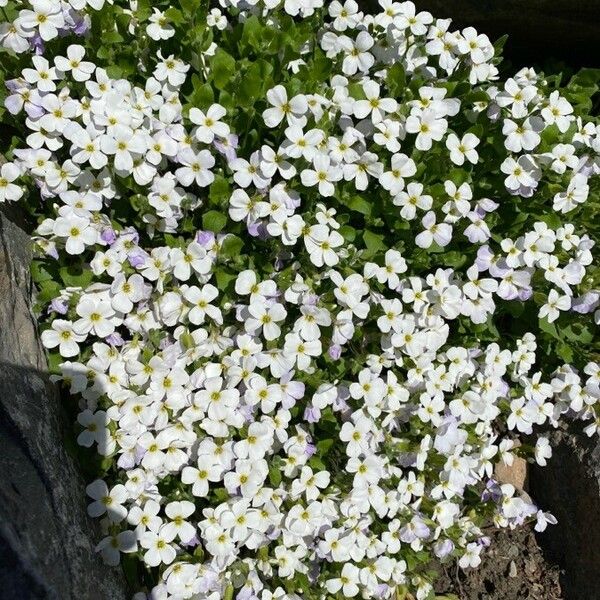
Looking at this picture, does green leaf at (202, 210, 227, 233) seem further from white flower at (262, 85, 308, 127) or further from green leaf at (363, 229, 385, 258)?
green leaf at (363, 229, 385, 258)

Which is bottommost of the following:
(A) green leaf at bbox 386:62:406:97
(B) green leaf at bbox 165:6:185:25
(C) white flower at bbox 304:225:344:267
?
(C) white flower at bbox 304:225:344:267

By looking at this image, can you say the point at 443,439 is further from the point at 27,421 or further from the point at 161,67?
the point at 161,67

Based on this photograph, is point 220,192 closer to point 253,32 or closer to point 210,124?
point 210,124

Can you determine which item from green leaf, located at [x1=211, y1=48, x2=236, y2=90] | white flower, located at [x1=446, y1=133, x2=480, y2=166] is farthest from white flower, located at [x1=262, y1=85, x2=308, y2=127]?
white flower, located at [x1=446, y1=133, x2=480, y2=166]

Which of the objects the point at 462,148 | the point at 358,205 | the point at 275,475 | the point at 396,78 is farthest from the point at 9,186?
the point at 462,148

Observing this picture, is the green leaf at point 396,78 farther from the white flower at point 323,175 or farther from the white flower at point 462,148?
the white flower at point 323,175

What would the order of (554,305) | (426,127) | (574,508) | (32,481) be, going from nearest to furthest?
(32,481) → (426,127) → (554,305) → (574,508)

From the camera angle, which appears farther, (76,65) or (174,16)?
(174,16)
